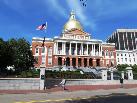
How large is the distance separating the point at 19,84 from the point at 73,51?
229 ft

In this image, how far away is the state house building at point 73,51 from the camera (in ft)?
323

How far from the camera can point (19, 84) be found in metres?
33.7

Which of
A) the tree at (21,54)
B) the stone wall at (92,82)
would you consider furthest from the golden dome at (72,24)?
the stone wall at (92,82)

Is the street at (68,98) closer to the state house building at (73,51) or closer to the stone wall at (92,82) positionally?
the stone wall at (92,82)

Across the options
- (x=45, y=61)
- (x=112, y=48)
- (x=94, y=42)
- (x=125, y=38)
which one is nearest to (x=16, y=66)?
(x=45, y=61)

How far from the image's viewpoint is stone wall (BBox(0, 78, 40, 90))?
32.9 metres

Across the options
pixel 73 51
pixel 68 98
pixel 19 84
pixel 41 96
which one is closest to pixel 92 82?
pixel 19 84

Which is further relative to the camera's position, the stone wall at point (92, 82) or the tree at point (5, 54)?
the tree at point (5, 54)

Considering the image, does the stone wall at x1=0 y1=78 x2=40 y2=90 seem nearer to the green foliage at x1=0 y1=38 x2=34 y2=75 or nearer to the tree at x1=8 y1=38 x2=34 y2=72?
the green foliage at x1=0 y1=38 x2=34 y2=75

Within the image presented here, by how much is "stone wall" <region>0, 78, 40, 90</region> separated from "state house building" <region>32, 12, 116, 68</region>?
6070 centimetres

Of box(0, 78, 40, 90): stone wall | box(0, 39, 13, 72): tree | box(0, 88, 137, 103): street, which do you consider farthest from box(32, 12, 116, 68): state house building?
box(0, 88, 137, 103): street

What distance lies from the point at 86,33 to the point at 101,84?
64004 mm

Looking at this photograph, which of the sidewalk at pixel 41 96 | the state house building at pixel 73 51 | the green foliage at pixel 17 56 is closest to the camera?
the sidewalk at pixel 41 96

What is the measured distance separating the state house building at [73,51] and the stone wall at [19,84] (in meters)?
60.7
